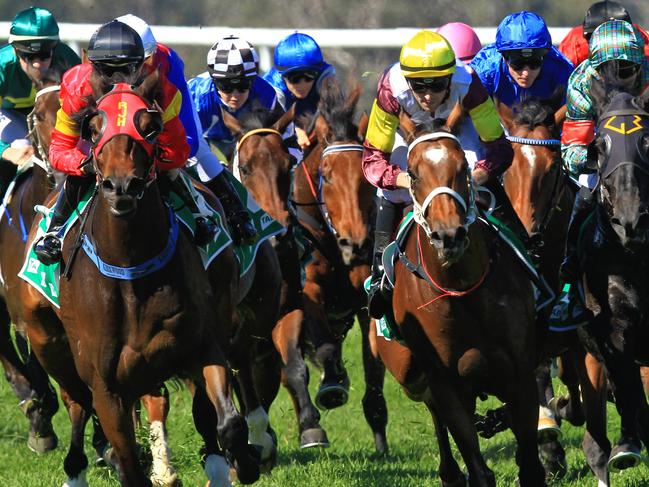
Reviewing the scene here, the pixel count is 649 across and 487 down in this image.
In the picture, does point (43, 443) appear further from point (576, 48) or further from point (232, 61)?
point (576, 48)

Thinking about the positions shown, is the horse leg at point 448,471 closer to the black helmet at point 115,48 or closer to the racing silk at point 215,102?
the black helmet at point 115,48

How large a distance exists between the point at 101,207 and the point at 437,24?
17.1 meters

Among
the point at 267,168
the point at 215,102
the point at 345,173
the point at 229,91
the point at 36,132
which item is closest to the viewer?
the point at 36,132

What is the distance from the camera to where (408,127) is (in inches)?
279

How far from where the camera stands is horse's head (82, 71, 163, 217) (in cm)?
640

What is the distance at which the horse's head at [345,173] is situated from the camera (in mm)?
10251

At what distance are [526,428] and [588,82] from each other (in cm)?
189

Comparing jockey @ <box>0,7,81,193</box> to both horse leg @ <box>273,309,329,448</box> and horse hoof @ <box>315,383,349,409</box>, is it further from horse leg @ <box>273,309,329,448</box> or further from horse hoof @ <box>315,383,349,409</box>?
horse hoof @ <box>315,383,349,409</box>

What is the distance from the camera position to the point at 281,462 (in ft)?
32.3

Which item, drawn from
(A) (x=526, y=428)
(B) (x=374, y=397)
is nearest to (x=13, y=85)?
(B) (x=374, y=397)

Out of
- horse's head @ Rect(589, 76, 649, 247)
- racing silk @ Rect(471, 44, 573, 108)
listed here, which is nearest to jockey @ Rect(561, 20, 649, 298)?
horse's head @ Rect(589, 76, 649, 247)

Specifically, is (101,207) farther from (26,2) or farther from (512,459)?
(26,2)

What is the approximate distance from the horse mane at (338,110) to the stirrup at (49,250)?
11.8 feet

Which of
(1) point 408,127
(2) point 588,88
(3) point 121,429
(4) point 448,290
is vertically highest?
(2) point 588,88
